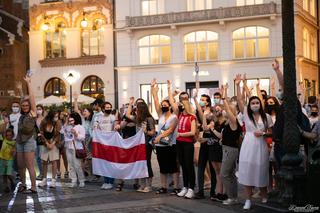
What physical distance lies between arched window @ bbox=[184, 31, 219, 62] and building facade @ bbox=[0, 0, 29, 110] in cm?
1340

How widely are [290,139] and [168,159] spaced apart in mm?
3339

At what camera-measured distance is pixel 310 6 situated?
39094 mm

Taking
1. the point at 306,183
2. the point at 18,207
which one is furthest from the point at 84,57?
the point at 306,183

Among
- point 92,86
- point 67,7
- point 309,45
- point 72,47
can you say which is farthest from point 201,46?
point 67,7

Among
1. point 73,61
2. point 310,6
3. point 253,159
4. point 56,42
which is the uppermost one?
point 310,6

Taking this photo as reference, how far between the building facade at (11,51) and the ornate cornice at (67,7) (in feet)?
9.34

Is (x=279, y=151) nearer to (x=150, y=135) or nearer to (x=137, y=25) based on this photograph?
(x=150, y=135)

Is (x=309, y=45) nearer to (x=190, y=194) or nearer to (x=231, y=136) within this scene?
(x=190, y=194)

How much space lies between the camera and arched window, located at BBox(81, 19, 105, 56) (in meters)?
38.4

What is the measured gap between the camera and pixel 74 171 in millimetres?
12852

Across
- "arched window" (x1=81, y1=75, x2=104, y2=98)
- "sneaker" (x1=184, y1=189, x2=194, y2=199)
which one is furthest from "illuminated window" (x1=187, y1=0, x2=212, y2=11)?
"sneaker" (x1=184, y1=189, x2=194, y2=199)

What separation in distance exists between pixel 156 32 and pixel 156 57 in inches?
68.5

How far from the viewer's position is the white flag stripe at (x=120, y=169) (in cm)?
1173

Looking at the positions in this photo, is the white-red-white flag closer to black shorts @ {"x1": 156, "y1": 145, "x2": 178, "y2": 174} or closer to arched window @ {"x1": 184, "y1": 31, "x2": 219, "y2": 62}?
black shorts @ {"x1": 156, "y1": 145, "x2": 178, "y2": 174}
